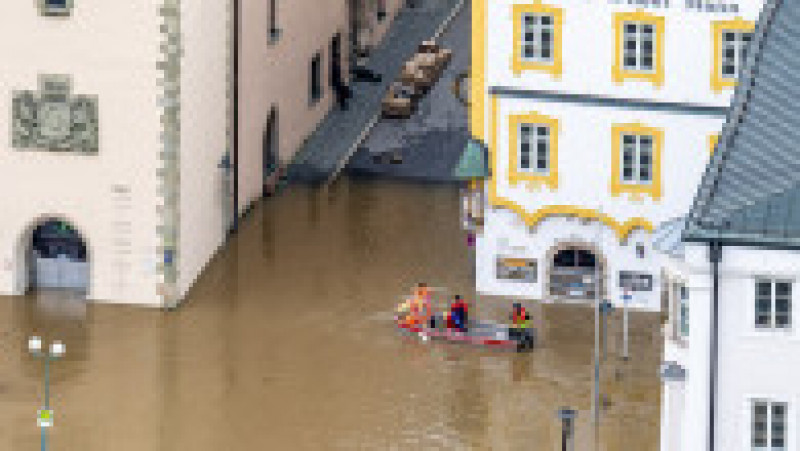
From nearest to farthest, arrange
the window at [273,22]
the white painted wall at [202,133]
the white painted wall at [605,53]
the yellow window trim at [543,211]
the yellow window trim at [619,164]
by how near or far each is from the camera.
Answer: the white painted wall at [605,53] → the yellow window trim at [619,164] → the yellow window trim at [543,211] → the white painted wall at [202,133] → the window at [273,22]

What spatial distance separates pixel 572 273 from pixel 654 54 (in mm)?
8422

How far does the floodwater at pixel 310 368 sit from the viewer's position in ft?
353

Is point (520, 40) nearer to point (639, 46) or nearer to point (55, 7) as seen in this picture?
point (639, 46)

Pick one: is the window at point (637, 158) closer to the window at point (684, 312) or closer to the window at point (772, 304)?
the window at point (684, 312)

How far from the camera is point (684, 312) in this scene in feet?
318

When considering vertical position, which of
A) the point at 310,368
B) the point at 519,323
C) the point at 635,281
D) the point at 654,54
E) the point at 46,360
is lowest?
the point at 310,368

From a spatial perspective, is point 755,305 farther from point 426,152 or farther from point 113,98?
point 426,152

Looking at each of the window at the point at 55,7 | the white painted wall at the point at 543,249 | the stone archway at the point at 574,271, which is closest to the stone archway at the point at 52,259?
the window at the point at 55,7

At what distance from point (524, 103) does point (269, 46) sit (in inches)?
649

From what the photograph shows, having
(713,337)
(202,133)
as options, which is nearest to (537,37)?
(202,133)

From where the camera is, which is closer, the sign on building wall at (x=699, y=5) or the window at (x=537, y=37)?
the sign on building wall at (x=699, y=5)

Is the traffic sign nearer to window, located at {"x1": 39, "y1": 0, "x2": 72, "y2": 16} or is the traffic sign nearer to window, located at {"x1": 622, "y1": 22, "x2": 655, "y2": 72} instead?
window, located at {"x1": 39, "y1": 0, "x2": 72, "y2": 16}

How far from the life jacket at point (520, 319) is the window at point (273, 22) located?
20735 mm

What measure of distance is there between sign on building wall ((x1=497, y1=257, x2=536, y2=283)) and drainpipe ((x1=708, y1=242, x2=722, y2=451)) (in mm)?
24486
